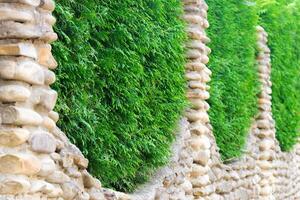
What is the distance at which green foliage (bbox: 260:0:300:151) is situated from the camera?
11.0m

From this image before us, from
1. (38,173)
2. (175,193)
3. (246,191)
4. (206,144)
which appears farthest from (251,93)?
(38,173)

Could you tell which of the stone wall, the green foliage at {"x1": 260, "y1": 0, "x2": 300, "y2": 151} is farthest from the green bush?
the green foliage at {"x1": 260, "y1": 0, "x2": 300, "y2": 151}

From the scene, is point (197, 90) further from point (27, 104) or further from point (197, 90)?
point (27, 104)

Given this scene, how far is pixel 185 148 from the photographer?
641 centimetres

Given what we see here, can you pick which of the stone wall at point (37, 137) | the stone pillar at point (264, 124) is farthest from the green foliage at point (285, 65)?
the stone wall at point (37, 137)

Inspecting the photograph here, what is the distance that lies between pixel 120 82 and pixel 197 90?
1863 millimetres

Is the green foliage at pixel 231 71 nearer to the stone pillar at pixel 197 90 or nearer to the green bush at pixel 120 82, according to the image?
the stone pillar at pixel 197 90

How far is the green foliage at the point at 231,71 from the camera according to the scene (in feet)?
25.9

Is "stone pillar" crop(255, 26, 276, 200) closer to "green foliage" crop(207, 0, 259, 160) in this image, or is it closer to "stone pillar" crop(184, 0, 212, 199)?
"green foliage" crop(207, 0, 259, 160)

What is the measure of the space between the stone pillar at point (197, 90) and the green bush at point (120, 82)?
1.41 feet

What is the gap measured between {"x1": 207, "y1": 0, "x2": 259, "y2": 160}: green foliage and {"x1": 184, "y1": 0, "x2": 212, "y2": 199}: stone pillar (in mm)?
909

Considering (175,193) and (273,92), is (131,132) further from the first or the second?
(273,92)

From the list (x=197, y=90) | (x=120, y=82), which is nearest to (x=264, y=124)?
(x=197, y=90)

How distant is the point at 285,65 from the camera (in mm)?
11641
